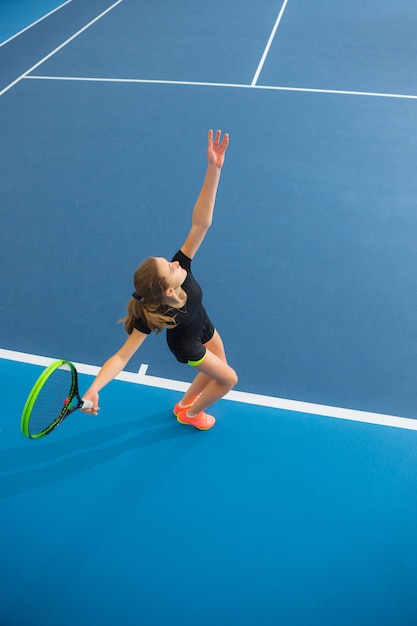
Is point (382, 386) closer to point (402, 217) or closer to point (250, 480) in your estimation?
point (250, 480)

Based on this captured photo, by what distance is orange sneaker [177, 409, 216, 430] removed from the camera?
10.9 ft

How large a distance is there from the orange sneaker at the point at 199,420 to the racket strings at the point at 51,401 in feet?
2.59

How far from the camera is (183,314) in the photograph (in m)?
2.57

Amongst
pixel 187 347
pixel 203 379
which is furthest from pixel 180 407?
pixel 187 347

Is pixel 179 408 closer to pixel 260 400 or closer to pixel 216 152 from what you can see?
pixel 260 400

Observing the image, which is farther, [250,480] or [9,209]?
[9,209]

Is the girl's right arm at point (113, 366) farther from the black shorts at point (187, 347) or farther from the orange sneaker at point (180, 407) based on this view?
the orange sneaker at point (180, 407)

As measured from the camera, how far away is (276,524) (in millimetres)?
2891

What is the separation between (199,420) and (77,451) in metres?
0.81

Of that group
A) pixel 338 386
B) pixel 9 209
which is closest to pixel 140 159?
pixel 9 209

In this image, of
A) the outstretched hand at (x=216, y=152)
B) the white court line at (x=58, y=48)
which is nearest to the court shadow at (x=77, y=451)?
the outstretched hand at (x=216, y=152)

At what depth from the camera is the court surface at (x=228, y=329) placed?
2740 mm

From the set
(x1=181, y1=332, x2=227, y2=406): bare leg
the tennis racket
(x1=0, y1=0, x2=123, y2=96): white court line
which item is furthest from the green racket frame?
(x1=0, y1=0, x2=123, y2=96): white court line

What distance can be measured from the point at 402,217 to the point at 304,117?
6.56 feet
